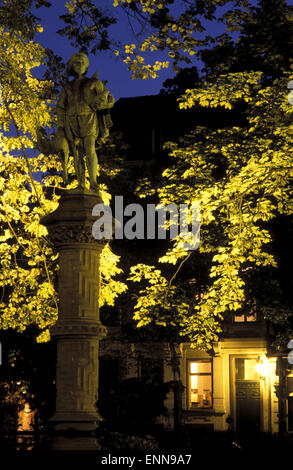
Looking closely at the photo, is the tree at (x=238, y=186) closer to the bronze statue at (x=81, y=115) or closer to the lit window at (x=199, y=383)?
the bronze statue at (x=81, y=115)

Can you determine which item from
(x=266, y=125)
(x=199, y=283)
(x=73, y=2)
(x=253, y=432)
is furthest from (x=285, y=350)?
(x=73, y=2)

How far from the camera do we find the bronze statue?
11102mm

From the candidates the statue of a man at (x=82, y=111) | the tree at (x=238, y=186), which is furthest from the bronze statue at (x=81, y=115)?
the tree at (x=238, y=186)

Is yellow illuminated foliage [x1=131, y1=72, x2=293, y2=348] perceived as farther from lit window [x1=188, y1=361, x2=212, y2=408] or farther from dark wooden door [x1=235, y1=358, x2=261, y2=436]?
lit window [x1=188, y1=361, x2=212, y2=408]

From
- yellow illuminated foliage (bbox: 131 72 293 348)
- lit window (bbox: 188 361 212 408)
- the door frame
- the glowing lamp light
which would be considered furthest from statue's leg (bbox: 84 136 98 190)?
lit window (bbox: 188 361 212 408)

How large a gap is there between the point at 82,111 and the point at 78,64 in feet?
2.31

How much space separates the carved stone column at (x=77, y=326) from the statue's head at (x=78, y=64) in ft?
6.21

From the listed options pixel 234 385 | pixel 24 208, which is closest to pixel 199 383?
pixel 234 385

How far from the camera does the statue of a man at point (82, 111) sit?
11.1 m

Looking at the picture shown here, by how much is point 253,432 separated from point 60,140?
30106mm

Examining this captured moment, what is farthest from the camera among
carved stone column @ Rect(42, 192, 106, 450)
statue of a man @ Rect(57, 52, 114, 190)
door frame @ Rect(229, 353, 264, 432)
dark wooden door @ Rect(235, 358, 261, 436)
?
dark wooden door @ Rect(235, 358, 261, 436)

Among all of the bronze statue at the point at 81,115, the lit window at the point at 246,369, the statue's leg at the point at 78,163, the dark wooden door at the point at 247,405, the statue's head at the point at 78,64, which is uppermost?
the statue's head at the point at 78,64

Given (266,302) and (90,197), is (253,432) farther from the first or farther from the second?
(90,197)

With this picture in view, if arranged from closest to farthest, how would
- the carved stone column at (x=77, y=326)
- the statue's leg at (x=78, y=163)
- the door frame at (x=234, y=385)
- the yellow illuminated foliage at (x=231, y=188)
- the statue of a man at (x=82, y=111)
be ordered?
the carved stone column at (x=77, y=326) → the statue of a man at (x=82, y=111) → the statue's leg at (x=78, y=163) → the yellow illuminated foliage at (x=231, y=188) → the door frame at (x=234, y=385)
